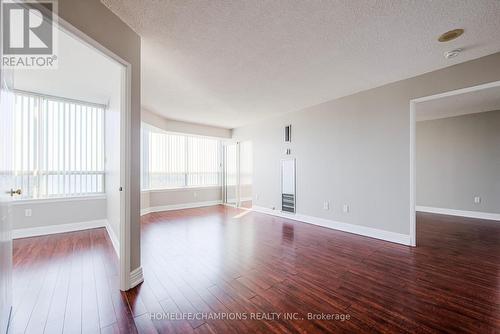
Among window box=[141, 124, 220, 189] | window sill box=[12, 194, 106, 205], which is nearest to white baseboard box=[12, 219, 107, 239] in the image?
window sill box=[12, 194, 106, 205]

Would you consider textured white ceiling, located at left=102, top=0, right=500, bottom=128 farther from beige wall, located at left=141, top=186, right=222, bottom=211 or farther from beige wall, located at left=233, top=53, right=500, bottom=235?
beige wall, located at left=141, top=186, right=222, bottom=211

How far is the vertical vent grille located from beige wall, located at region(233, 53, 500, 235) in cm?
19

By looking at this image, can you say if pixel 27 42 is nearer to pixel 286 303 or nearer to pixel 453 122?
pixel 286 303

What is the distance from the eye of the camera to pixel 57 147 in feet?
12.8

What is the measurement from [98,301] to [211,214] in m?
3.62

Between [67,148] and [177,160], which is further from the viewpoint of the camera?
[177,160]

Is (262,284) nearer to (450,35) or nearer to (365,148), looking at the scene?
(365,148)

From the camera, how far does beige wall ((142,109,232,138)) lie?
15.9ft

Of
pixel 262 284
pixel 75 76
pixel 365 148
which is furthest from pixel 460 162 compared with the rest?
pixel 75 76

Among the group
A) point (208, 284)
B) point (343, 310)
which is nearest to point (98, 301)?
point (208, 284)

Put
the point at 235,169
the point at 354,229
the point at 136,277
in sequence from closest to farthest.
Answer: the point at 136,277
the point at 354,229
the point at 235,169

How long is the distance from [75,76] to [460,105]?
706 centimetres

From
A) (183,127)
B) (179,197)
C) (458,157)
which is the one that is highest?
(183,127)

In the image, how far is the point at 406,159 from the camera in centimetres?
316
